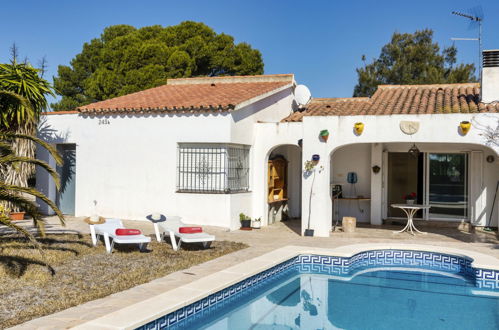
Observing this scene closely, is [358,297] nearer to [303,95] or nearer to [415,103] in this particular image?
[415,103]

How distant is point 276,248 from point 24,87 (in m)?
10.8

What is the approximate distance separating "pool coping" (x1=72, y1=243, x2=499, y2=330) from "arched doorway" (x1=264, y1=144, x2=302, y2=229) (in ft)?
19.3

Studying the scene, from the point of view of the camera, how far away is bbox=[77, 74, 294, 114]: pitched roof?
17.9 metres

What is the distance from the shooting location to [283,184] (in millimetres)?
20656

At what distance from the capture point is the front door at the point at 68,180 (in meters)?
20.7

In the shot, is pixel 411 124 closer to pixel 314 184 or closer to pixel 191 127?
pixel 314 184

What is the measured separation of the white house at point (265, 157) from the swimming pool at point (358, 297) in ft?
12.2

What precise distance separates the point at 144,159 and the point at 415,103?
33.6ft

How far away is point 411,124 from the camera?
1524 cm

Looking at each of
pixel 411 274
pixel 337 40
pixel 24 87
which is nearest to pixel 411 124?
pixel 411 274

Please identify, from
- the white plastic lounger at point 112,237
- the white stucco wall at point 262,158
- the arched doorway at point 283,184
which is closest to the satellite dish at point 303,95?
the arched doorway at point 283,184

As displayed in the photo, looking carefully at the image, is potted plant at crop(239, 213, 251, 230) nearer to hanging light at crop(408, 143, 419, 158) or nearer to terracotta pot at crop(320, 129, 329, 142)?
terracotta pot at crop(320, 129, 329, 142)

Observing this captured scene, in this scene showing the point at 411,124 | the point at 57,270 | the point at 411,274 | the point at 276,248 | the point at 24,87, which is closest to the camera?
the point at 57,270

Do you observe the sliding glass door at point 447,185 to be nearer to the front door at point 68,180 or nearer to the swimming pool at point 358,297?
the swimming pool at point 358,297
